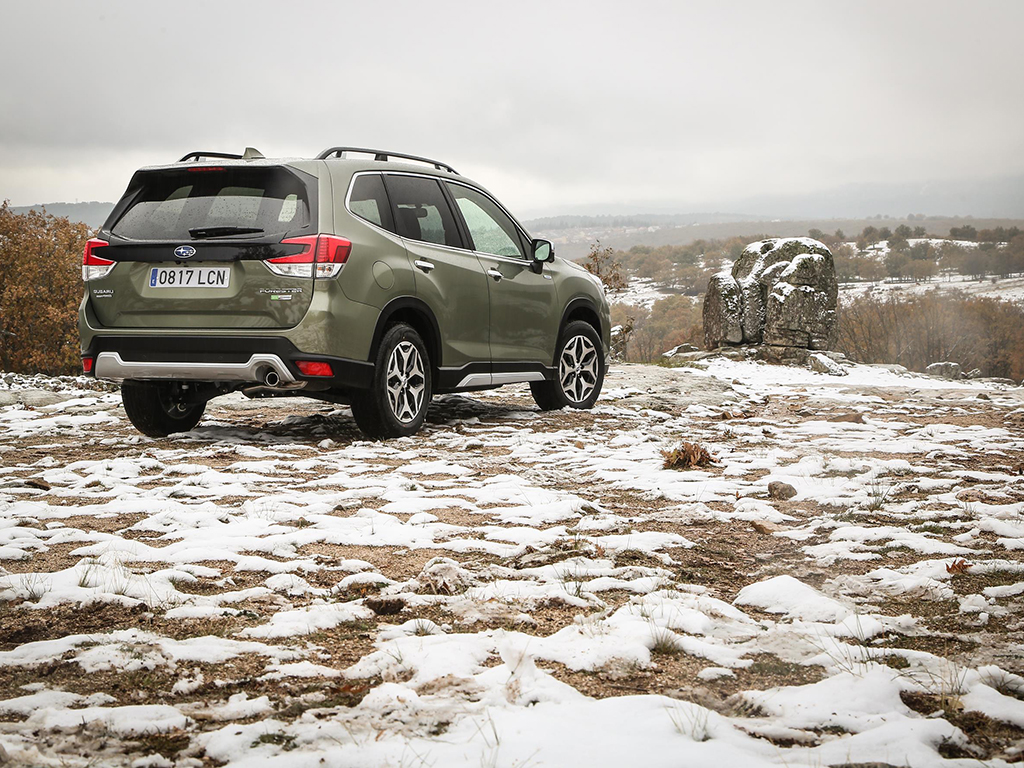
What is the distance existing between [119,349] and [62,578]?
3436 mm

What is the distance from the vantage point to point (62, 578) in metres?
3.38

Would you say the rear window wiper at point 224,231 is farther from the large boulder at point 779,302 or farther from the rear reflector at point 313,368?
the large boulder at point 779,302

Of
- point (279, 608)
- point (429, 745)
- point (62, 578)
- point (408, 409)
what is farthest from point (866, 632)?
point (408, 409)

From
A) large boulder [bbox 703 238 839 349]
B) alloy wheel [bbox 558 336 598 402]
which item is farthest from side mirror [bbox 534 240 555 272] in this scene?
large boulder [bbox 703 238 839 349]

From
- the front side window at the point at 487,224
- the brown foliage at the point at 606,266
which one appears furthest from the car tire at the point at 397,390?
the brown foliage at the point at 606,266

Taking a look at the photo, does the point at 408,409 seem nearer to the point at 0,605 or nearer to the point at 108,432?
the point at 108,432

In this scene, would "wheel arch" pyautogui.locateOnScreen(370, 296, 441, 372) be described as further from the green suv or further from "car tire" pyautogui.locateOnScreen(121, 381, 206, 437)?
"car tire" pyautogui.locateOnScreen(121, 381, 206, 437)

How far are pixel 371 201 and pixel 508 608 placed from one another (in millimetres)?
4447

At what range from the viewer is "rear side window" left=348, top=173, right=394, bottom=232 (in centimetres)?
675

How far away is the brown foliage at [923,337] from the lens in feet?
170

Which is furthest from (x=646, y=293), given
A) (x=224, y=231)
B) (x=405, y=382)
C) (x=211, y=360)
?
(x=211, y=360)

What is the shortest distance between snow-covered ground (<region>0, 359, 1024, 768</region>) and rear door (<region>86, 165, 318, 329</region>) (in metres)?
0.99

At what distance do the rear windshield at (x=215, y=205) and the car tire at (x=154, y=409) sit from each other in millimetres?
1204

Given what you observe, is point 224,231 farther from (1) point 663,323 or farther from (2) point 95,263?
(1) point 663,323
